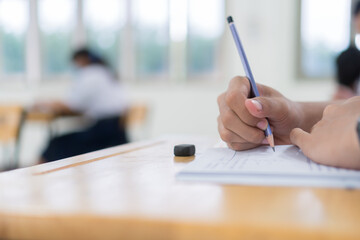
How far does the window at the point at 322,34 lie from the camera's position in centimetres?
473

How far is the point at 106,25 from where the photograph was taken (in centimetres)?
563

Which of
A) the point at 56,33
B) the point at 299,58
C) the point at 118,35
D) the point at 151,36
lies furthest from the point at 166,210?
the point at 56,33

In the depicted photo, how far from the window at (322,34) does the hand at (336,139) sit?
14.2 feet

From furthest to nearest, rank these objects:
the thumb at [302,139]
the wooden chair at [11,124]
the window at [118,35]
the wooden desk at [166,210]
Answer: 1. the window at [118,35]
2. the wooden chair at [11,124]
3. the thumb at [302,139]
4. the wooden desk at [166,210]

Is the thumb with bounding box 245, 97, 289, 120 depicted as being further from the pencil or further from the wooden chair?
the wooden chair

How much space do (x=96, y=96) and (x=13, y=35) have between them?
2975 millimetres

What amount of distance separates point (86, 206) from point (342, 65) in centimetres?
291

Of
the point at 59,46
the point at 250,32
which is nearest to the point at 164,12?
the point at 250,32

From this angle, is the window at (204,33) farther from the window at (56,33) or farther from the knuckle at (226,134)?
the knuckle at (226,134)

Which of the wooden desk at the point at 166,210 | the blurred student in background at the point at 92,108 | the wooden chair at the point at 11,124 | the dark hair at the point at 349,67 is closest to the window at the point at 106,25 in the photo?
the blurred student in background at the point at 92,108

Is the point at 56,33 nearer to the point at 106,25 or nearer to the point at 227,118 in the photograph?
the point at 106,25

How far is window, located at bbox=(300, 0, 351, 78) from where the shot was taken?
186 inches

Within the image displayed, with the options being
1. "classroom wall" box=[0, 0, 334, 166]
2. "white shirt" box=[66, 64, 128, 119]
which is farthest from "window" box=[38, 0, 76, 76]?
"white shirt" box=[66, 64, 128, 119]

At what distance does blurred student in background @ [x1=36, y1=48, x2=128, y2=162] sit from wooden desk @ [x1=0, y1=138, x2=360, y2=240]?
2.93 meters
